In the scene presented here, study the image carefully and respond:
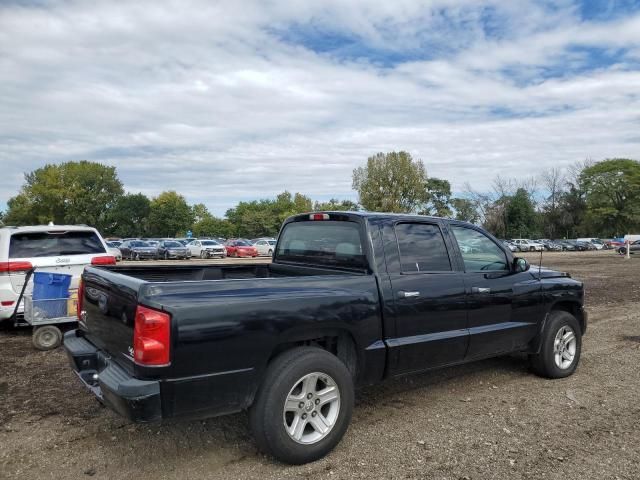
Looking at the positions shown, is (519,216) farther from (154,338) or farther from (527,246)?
(154,338)

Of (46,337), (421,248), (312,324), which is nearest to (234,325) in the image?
(312,324)

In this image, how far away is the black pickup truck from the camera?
3017mm

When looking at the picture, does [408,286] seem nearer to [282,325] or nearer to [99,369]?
[282,325]

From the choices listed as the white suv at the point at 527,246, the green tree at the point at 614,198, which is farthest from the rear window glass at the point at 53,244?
the green tree at the point at 614,198

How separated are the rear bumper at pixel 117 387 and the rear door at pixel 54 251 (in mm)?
3574

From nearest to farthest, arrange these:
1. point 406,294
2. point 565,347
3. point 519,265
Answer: point 406,294 < point 519,265 < point 565,347

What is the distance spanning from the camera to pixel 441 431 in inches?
156

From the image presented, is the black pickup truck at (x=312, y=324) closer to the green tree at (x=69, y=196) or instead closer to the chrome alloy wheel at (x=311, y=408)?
the chrome alloy wheel at (x=311, y=408)

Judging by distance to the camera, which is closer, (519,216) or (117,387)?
(117,387)

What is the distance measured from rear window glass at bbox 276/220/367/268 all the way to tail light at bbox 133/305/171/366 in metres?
1.75

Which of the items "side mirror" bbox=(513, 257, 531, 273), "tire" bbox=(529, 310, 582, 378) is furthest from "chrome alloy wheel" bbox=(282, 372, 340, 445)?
"tire" bbox=(529, 310, 582, 378)

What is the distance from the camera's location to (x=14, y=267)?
7074 mm

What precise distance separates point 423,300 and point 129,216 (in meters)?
89.5

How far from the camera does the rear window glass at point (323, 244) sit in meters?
4.27
